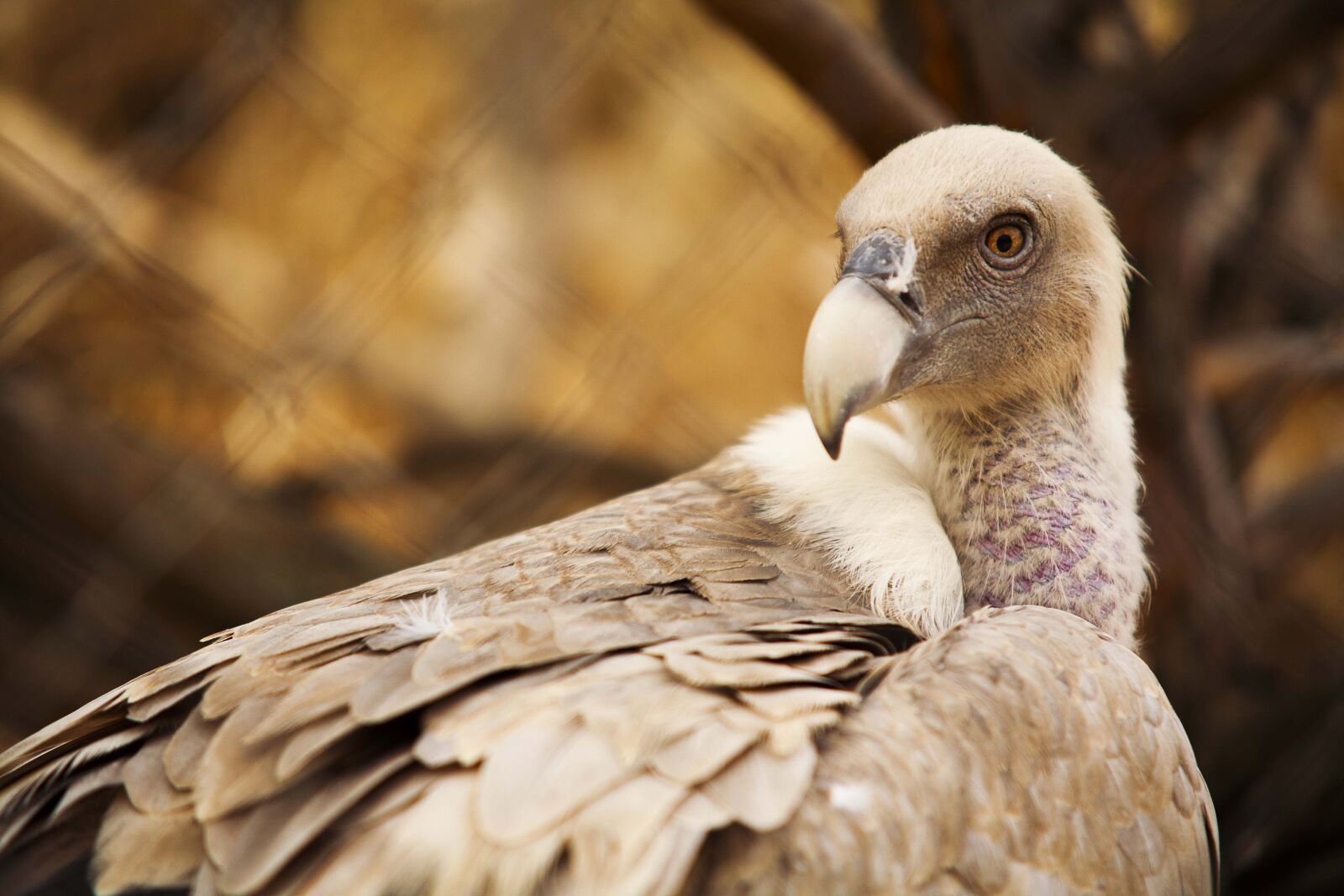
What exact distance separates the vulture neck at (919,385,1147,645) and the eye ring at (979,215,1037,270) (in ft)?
0.67

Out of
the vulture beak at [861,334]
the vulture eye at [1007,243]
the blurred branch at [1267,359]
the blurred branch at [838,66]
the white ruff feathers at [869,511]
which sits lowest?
the white ruff feathers at [869,511]

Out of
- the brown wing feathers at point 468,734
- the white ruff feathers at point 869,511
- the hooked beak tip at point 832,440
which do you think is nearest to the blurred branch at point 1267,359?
the white ruff feathers at point 869,511

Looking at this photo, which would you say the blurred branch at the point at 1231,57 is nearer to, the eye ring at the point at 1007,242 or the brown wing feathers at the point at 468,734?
the eye ring at the point at 1007,242

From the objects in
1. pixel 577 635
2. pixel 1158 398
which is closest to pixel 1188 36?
pixel 1158 398

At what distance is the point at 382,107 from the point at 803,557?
293cm

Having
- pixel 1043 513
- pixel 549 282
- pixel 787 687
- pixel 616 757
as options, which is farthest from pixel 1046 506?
pixel 549 282

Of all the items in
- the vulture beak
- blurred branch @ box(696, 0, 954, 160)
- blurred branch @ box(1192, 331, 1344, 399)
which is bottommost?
the vulture beak

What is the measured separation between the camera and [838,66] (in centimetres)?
266

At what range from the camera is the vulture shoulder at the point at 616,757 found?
120 cm

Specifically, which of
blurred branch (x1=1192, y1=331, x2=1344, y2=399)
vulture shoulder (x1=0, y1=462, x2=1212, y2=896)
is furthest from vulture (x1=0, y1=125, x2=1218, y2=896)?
blurred branch (x1=1192, y1=331, x2=1344, y2=399)

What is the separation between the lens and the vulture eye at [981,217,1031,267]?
70.2 inches

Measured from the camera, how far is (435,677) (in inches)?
51.8

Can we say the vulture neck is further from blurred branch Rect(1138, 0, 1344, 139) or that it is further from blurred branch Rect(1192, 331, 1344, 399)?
blurred branch Rect(1192, 331, 1344, 399)

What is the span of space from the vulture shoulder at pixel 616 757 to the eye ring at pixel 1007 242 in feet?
1.60
